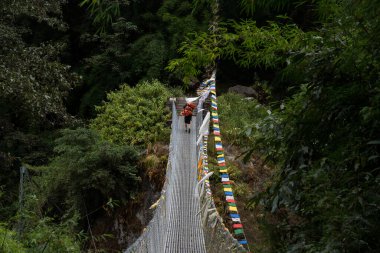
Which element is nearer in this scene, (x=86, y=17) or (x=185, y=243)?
(x=185, y=243)

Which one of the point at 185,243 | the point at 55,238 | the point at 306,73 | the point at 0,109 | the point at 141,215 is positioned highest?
the point at 306,73

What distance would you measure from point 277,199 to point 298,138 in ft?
0.85

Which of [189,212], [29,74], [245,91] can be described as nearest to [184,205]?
[189,212]

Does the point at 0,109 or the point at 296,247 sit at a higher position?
the point at 296,247

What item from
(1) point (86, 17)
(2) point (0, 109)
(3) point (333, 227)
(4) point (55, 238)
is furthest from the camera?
(1) point (86, 17)

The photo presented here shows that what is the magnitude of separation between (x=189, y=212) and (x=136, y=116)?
443cm

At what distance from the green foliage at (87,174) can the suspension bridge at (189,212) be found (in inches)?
39.0

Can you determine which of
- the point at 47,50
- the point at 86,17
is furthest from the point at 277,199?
the point at 86,17

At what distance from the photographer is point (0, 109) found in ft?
32.4

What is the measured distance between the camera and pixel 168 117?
1138 centimetres

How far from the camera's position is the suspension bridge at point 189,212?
5.04 meters

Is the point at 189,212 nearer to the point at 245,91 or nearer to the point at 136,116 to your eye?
the point at 136,116

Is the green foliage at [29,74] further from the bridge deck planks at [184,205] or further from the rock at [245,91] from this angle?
the rock at [245,91]

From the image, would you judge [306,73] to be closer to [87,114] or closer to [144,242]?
[144,242]
